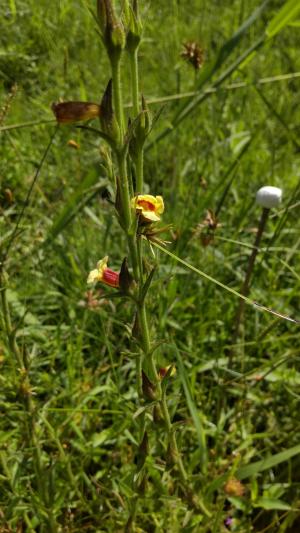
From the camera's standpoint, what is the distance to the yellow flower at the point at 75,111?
642 millimetres

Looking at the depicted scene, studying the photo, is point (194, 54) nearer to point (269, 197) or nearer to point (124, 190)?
point (269, 197)

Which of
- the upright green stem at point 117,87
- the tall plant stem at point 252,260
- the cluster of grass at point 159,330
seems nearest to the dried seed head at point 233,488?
the cluster of grass at point 159,330

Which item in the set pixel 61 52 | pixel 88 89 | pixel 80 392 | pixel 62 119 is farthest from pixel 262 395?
pixel 61 52

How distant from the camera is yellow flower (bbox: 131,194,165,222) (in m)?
0.68

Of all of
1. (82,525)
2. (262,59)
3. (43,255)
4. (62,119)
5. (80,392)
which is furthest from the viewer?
(262,59)

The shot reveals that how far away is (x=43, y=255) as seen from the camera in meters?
1.60

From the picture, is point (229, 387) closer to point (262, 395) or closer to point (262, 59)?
point (262, 395)

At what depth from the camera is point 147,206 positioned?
2.29 ft

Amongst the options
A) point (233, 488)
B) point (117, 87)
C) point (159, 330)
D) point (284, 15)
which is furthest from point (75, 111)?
point (233, 488)

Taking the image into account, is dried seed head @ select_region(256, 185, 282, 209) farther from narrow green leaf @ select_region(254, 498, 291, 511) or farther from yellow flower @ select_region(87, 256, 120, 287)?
narrow green leaf @ select_region(254, 498, 291, 511)

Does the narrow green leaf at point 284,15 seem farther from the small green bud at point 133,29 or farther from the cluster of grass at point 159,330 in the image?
the small green bud at point 133,29

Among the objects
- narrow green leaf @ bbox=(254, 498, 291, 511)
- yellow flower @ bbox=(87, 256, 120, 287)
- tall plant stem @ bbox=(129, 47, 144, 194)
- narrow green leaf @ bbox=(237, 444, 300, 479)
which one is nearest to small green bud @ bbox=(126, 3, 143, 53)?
tall plant stem @ bbox=(129, 47, 144, 194)

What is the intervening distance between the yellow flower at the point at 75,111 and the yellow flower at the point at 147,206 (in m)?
0.12

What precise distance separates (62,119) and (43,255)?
0.97 m
